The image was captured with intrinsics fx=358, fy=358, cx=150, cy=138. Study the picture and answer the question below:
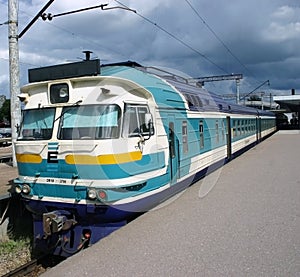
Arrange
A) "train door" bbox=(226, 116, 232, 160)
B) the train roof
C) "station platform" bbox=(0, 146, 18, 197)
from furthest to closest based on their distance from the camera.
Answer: "train door" bbox=(226, 116, 232, 160), "station platform" bbox=(0, 146, 18, 197), the train roof

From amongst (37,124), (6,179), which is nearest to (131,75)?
(37,124)

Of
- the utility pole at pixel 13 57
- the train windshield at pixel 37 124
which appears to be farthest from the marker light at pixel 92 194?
the utility pole at pixel 13 57

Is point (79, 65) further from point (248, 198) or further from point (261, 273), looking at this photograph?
point (248, 198)

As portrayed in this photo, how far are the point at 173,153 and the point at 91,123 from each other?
2.32m

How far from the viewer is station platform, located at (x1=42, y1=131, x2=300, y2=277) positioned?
4.72 m

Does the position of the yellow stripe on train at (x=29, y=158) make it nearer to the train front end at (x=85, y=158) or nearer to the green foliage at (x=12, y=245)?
Result: the train front end at (x=85, y=158)

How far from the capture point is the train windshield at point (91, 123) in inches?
231

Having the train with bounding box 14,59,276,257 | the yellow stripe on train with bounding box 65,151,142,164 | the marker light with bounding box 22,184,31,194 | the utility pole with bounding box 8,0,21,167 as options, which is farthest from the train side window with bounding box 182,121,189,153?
the utility pole with bounding box 8,0,21,167

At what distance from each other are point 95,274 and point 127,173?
1764mm

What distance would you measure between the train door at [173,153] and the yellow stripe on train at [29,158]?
264cm

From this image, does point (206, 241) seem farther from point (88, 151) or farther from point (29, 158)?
point (29, 158)

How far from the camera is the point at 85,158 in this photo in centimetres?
579

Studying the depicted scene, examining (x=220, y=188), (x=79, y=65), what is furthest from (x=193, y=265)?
(x=220, y=188)

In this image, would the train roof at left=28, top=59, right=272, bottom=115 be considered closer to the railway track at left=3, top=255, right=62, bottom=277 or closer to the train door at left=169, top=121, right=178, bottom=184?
the train door at left=169, top=121, right=178, bottom=184
